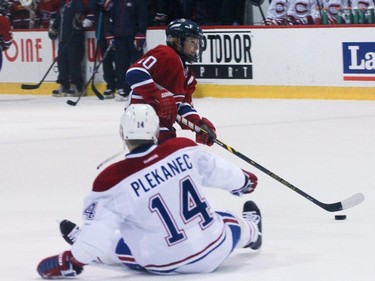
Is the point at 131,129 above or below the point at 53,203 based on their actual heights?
above

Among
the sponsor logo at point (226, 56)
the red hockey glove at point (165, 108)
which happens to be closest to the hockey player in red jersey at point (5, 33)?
the sponsor logo at point (226, 56)

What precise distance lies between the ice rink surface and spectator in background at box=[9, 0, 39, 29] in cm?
235

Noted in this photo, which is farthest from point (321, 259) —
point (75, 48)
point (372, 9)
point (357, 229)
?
point (75, 48)

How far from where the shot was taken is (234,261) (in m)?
4.82

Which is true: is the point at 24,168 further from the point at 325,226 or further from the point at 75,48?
the point at 75,48

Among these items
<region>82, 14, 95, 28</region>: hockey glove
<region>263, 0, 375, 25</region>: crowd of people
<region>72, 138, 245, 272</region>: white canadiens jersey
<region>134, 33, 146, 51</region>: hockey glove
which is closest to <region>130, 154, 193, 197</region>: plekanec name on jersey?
<region>72, 138, 245, 272</region>: white canadiens jersey

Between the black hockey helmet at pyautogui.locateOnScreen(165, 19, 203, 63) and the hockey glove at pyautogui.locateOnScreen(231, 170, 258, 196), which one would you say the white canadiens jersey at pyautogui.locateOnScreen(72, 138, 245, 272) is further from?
the black hockey helmet at pyautogui.locateOnScreen(165, 19, 203, 63)

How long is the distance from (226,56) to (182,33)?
258 inches

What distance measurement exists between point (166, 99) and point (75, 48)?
26.0 ft

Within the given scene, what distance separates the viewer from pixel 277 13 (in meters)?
12.9

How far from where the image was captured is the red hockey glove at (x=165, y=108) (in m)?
6.35

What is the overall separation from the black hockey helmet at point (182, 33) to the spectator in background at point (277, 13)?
20.8ft

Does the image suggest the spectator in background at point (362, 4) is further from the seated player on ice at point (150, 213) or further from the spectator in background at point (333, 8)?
the seated player on ice at point (150, 213)

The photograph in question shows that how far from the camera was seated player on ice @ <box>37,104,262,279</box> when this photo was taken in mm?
4348
